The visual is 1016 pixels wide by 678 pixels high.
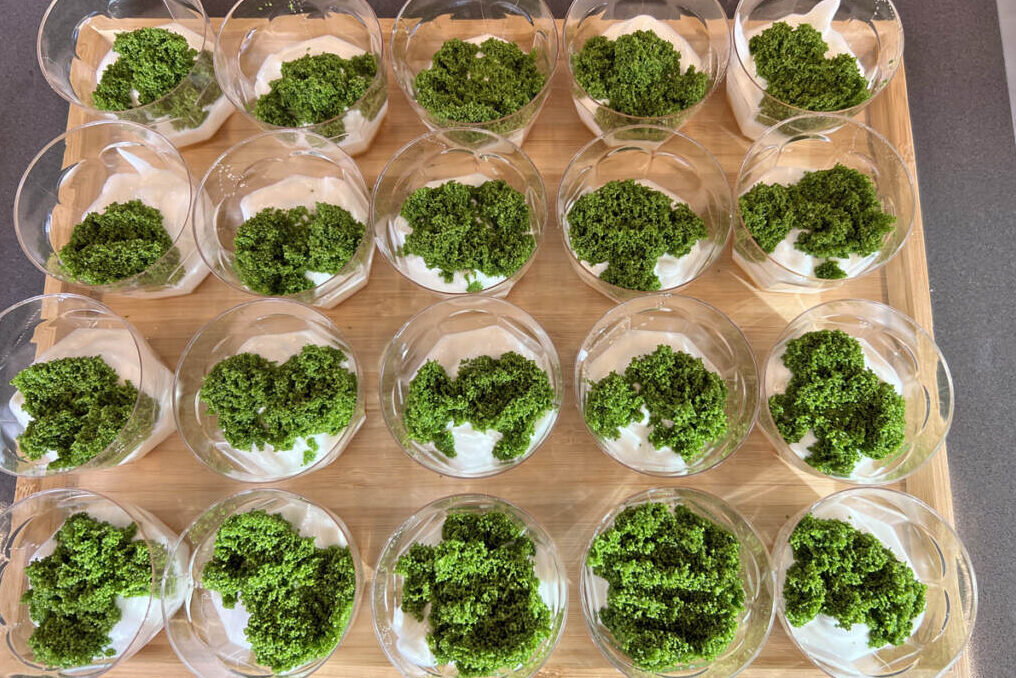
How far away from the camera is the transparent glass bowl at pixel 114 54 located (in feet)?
6.64

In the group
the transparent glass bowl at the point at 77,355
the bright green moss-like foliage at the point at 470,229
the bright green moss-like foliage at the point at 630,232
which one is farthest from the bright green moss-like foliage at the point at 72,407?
the bright green moss-like foliage at the point at 630,232

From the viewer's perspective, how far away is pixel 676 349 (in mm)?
1863

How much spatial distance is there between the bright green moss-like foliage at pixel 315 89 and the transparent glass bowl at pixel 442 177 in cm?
A: 25

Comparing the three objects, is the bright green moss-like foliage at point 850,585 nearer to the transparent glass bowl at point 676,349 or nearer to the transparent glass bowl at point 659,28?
the transparent glass bowl at point 676,349

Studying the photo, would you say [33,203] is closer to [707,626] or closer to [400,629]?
[400,629]

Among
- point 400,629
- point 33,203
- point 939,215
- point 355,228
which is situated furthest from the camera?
point 939,215

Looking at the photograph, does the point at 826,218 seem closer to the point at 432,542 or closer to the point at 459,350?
the point at 459,350

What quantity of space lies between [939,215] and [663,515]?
1786 mm

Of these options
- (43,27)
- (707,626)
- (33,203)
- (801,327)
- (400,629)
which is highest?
(43,27)

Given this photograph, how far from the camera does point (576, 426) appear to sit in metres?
1.89

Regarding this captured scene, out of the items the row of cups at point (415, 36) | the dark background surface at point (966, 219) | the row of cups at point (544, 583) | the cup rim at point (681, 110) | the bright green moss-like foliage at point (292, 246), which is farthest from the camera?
the dark background surface at point (966, 219)

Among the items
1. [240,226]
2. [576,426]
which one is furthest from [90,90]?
[576,426]

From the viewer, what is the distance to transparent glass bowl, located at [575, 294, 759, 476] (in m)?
1.75

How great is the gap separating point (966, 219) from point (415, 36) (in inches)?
87.2
